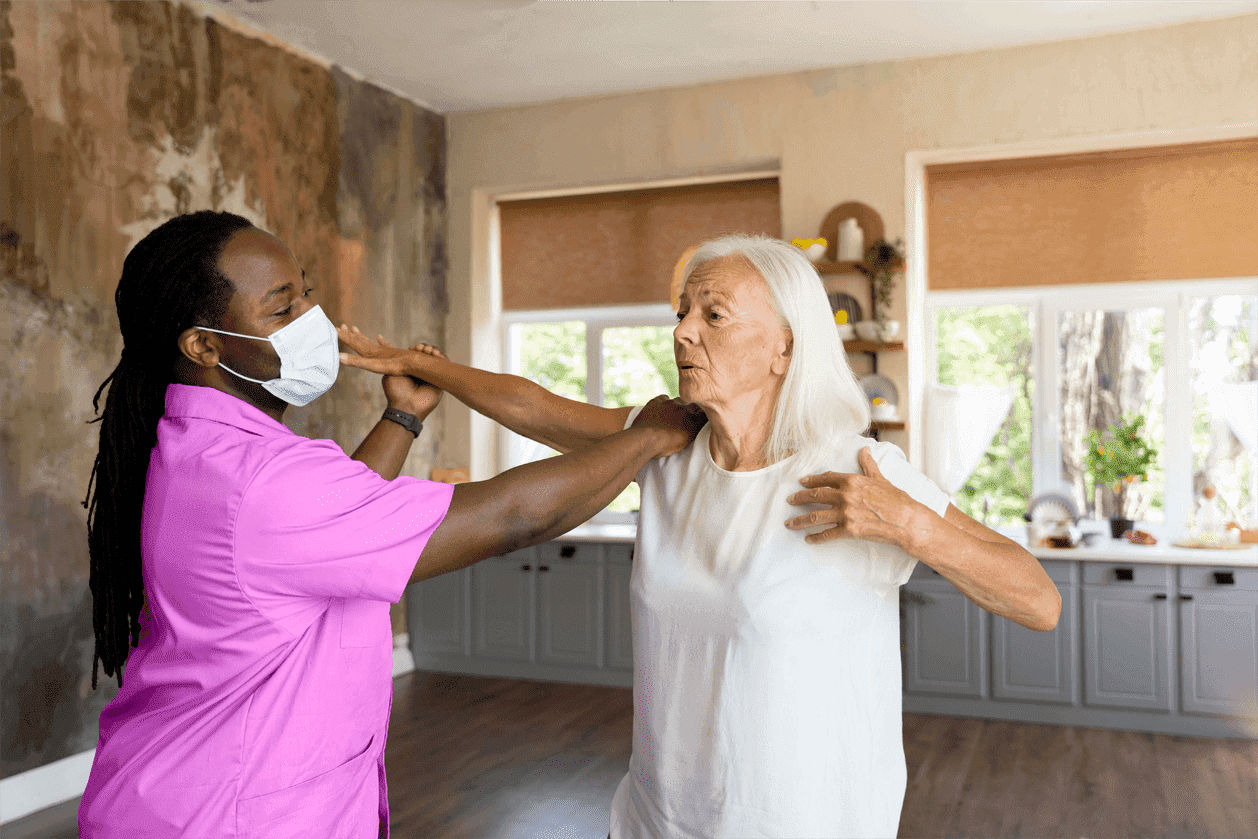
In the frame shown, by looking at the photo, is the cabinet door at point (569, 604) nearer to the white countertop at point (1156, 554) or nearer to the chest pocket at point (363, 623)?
the white countertop at point (1156, 554)

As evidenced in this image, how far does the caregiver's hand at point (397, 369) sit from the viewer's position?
5.44 ft

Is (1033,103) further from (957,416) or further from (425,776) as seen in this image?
(425,776)

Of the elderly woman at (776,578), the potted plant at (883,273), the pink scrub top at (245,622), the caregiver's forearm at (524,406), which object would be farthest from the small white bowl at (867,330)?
the pink scrub top at (245,622)

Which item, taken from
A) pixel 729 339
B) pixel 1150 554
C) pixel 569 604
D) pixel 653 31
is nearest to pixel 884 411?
pixel 1150 554

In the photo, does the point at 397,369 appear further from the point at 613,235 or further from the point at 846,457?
the point at 613,235

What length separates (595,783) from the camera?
12.0ft

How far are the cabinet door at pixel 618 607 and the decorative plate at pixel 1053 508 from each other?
216cm

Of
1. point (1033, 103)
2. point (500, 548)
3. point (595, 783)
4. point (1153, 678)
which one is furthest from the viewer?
point (1033, 103)

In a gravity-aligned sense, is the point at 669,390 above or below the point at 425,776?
above

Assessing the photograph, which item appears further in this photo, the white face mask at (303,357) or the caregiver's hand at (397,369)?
the caregiver's hand at (397,369)

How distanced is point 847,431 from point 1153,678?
365 centimetres

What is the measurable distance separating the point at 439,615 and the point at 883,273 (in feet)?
10.4

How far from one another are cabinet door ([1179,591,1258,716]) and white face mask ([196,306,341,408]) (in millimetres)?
4108

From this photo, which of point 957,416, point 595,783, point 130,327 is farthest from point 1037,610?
point 957,416
